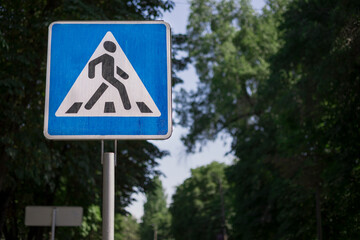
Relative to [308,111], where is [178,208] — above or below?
above

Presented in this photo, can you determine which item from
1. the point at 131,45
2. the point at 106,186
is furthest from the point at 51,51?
the point at 106,186

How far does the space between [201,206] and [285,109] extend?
4348 centimetres

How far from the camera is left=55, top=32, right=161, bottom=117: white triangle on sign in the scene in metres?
2.95

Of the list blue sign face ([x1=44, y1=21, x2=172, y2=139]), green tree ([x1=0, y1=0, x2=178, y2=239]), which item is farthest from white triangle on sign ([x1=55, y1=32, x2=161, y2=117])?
green tree ([x1=0, y1=0, x2=178, y2=239])

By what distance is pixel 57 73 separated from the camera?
3.01 meters

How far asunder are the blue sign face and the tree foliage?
12.3 meters

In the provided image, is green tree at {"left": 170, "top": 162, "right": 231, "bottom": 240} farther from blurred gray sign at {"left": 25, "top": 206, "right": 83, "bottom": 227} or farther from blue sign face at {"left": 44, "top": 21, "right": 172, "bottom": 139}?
blue sign face at {"left": 44, "top": 21, "right": 172, "bottom": 139}

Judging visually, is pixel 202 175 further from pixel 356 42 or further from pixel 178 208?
pixel 356 42

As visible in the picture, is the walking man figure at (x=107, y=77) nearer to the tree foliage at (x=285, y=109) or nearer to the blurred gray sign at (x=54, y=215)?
the blurred gray sign at (x=54, y=215)

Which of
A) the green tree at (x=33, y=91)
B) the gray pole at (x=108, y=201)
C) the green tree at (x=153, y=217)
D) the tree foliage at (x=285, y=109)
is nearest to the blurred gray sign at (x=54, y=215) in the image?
the green tree at (x=33, y=91)

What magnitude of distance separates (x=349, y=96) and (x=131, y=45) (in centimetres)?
1308

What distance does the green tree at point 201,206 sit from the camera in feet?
200

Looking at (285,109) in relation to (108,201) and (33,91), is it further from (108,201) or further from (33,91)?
(108,201)

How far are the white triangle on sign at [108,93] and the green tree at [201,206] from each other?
5555 cm
